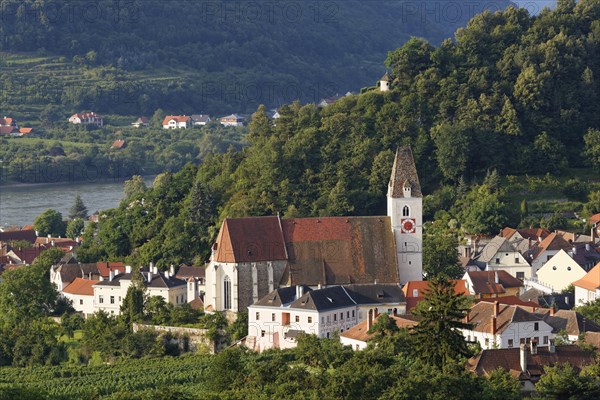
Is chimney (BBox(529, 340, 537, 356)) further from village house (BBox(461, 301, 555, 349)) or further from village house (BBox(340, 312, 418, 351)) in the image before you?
village house (BBox(340, 312, 418, 351))

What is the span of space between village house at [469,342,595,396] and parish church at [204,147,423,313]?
15293mm

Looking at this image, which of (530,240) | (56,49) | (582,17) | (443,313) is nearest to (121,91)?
(56,49)

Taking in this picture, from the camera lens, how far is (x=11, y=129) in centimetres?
15775

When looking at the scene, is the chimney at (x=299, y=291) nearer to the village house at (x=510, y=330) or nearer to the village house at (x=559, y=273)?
the village house at (x=510, y=330)

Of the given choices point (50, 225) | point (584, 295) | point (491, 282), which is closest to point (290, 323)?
point (491, 282)

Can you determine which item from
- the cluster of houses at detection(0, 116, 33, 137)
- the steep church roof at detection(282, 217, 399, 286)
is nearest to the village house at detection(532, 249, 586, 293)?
the steep church roof at detection(282, 217, 399, 286)

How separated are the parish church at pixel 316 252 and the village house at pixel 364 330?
213 inches

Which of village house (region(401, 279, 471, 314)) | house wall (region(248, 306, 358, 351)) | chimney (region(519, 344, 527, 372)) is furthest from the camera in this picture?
village house (region(401, 279, 471, 314))

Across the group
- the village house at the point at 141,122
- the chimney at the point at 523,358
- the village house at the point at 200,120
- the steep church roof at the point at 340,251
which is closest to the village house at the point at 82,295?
the steep church roof at the point at 340,251

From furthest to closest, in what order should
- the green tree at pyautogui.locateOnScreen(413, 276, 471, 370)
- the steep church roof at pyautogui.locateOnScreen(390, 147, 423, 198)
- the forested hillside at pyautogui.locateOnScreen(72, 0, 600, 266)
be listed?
the forested hillside at pyautogui.locateOnScreen(72, 0, 600, 266), the steep church roof at pyautogui.locateOnScreen(390, 147, 423, 198), the green tree at pyautogui.locateOnScreen(413, 276, 471, 370)

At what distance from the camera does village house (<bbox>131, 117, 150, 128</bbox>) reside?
171 m

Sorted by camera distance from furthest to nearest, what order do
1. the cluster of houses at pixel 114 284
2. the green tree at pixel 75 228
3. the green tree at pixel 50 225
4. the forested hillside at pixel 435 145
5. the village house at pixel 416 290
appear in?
the green tree at pixel 50 225 → the green tree at pixel 75 228 → the forested hillside at pixel 435 145 → the cluster of houses at pixel 114 284 → the village house at pixel 416 290

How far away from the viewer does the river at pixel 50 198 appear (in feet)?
356

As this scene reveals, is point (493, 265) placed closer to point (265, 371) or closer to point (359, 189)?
point (359, 189)
